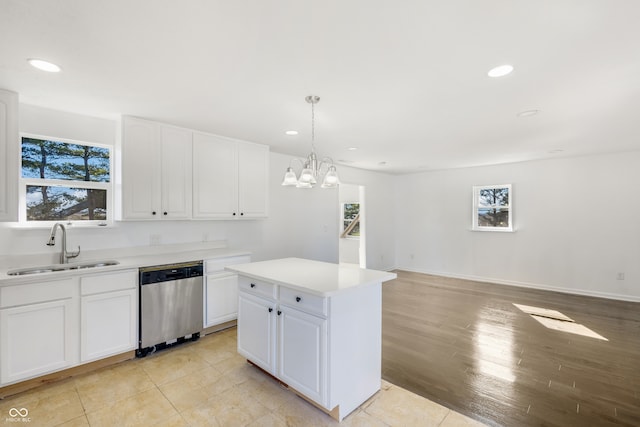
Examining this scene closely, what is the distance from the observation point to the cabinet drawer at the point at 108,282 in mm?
2520

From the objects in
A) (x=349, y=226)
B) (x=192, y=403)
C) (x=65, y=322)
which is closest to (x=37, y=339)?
(x=65, y=322)

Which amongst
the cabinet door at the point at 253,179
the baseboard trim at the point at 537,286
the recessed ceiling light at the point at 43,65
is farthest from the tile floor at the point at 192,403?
the baseboard trim at the point at 537,286

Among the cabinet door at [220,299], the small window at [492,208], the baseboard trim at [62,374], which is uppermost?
the small window at [492,208]

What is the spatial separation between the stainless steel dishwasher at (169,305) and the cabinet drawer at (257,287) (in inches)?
34.9

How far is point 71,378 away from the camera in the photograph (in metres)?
2.48

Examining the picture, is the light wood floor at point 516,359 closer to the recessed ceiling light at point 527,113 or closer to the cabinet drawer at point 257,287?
the cabinet drawer at point 257,287

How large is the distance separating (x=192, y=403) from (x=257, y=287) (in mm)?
943

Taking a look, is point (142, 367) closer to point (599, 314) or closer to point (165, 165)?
point (165, 165)

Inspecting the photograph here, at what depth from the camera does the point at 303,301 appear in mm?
2043

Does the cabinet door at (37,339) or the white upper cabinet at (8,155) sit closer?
the cabinet door at (37,339)

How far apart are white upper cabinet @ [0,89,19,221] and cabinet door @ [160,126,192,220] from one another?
1.13 metres

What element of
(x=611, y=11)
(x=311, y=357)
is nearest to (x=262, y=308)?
(x=311, y=357)

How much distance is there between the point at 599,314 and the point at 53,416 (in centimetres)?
615

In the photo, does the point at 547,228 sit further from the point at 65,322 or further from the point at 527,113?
the point at 65,322
